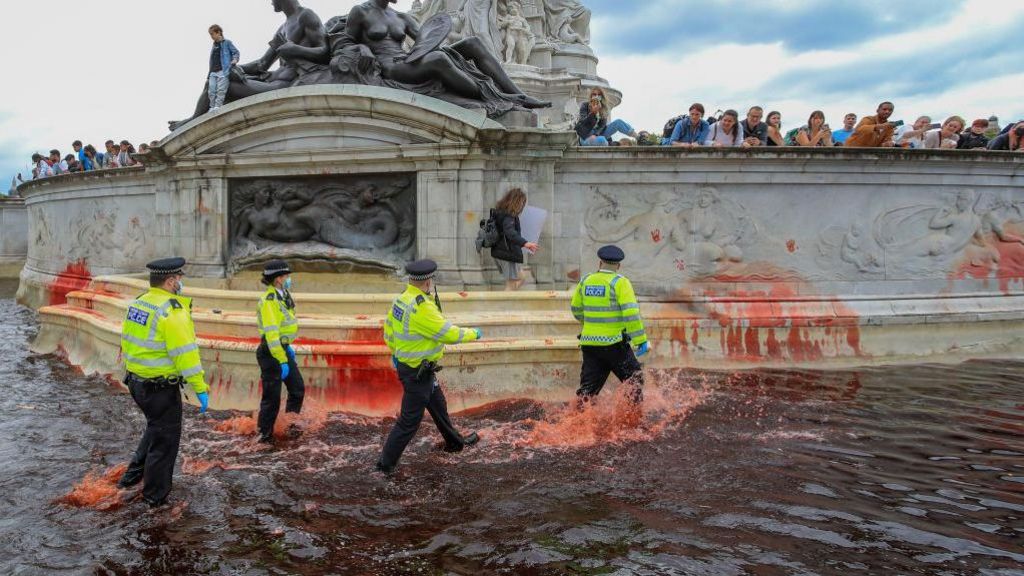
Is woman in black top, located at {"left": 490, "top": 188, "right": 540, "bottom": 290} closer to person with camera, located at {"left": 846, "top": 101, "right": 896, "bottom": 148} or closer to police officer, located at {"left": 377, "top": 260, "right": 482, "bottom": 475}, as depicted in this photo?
police officer, located at {"left": 377, "top": 260, "right": 482, "bottom": 475}

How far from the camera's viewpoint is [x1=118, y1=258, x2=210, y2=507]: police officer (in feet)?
15.8

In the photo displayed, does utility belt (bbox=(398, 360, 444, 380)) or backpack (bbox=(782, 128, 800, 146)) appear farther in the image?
backpack (bbox=(782, 128, 800, 146))

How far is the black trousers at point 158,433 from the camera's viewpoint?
16.0 feet

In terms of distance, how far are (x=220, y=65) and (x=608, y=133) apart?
223 inches

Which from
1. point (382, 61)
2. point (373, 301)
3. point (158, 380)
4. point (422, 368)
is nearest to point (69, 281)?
point (382, 61)

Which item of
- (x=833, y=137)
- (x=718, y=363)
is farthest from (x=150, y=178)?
(x=833, y=137)

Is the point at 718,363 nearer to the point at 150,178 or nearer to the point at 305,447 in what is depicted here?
the point at 305,447

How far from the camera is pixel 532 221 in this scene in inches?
357

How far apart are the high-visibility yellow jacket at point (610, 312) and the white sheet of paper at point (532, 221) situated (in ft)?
8.87

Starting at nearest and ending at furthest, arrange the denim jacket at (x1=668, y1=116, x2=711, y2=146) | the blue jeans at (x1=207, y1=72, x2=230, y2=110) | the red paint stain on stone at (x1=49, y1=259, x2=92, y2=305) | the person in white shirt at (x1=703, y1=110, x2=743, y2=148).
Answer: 1. the person in white shirt at (x1=703, y1=110, x2=743, y2=148)
2. the denim jacket at (x1=668, y1=116, x2=711, y2=146)
3. the blue jeans at (x1=207, y1=72, x2=230, y2=110)
4. the red paint stain on stone at (x1=49, y1=259, x2=92, y2=305)

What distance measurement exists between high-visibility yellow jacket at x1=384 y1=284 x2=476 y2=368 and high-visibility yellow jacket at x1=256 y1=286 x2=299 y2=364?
1329 millimetres

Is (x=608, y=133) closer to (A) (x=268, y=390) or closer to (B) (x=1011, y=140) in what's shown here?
(B) (x=1011, y=140)

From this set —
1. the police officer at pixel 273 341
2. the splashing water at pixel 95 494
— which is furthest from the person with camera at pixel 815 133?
the splashing water at pixel 95 494

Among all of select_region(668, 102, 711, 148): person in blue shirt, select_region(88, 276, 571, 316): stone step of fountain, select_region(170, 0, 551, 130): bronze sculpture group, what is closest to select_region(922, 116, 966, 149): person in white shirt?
select_region(668, 102, 711, 148): person in blue shirt
